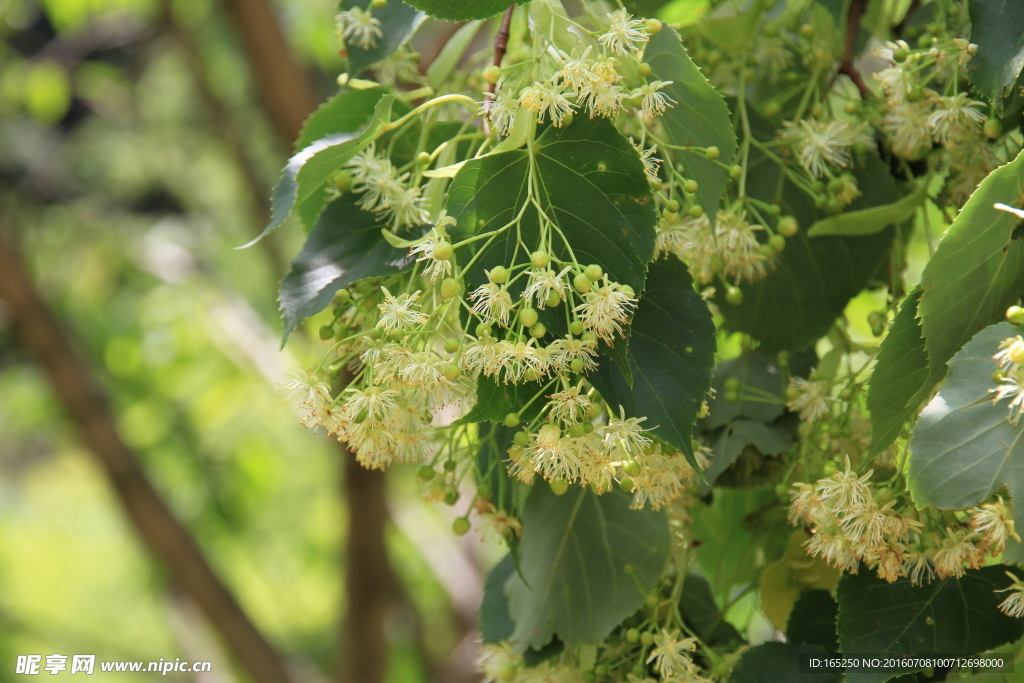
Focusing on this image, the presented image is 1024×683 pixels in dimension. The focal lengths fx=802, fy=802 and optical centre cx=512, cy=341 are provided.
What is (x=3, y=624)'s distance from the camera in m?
2.02

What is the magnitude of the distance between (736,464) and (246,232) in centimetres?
221

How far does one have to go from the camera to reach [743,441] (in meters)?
0.56

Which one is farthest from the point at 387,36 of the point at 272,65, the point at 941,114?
the point at 272,65

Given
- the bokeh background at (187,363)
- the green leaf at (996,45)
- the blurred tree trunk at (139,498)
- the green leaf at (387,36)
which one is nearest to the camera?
the green leaf at (996,45)

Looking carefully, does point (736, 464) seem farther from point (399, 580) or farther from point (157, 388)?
point (399, 580)

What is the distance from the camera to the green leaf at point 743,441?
554mm

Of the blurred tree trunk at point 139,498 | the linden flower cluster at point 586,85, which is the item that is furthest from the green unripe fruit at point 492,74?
the blurred tree trunk at point 139,498

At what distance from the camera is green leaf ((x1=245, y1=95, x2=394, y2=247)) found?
48 cm

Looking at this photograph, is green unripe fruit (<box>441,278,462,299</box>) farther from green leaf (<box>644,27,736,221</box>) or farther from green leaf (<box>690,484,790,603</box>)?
green leaf (<box>690,484,790,603</box>)

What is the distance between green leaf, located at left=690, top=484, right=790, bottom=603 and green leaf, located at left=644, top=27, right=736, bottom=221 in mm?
247

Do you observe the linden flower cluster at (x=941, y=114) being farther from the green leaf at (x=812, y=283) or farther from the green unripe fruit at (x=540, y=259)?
the green unripe fruit at (x=540, y=259)

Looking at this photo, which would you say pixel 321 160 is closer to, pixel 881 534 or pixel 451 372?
pixel 451 372

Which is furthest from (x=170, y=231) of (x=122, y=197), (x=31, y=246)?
(x=122, y=197)

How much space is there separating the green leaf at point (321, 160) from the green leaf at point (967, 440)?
34cm
